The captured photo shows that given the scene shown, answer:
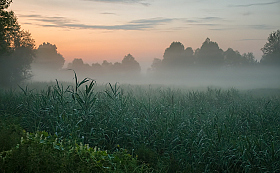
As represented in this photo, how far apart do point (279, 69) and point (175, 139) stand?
145 ft

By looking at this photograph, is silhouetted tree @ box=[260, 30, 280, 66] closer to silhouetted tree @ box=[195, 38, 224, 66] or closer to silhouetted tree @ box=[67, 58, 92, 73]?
silhouetted tree @ box=[195, 38, 224, 66]

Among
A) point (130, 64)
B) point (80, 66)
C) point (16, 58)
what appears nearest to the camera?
point (16, 58)

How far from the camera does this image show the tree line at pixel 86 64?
62.4 feet

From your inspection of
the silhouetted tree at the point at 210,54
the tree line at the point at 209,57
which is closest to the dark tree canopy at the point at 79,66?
the tree line at the point at 209,57

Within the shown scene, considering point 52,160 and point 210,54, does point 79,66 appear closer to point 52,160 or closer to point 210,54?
point 210,54

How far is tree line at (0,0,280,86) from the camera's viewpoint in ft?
62.4

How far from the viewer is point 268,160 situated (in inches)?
212

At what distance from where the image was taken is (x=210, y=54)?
163 ft

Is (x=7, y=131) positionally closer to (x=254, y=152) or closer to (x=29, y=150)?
(x=29, y=150)

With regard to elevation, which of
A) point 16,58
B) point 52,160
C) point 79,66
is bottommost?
point 52,160

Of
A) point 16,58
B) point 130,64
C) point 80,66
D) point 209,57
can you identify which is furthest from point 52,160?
point 80,66

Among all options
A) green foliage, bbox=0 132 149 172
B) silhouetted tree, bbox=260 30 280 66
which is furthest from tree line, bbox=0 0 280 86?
green foliage, bbox=0 132 149 172

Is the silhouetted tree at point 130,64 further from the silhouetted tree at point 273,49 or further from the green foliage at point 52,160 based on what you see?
the green foliage at point 52,160

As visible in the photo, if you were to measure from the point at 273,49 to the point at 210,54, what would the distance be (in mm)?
11421
